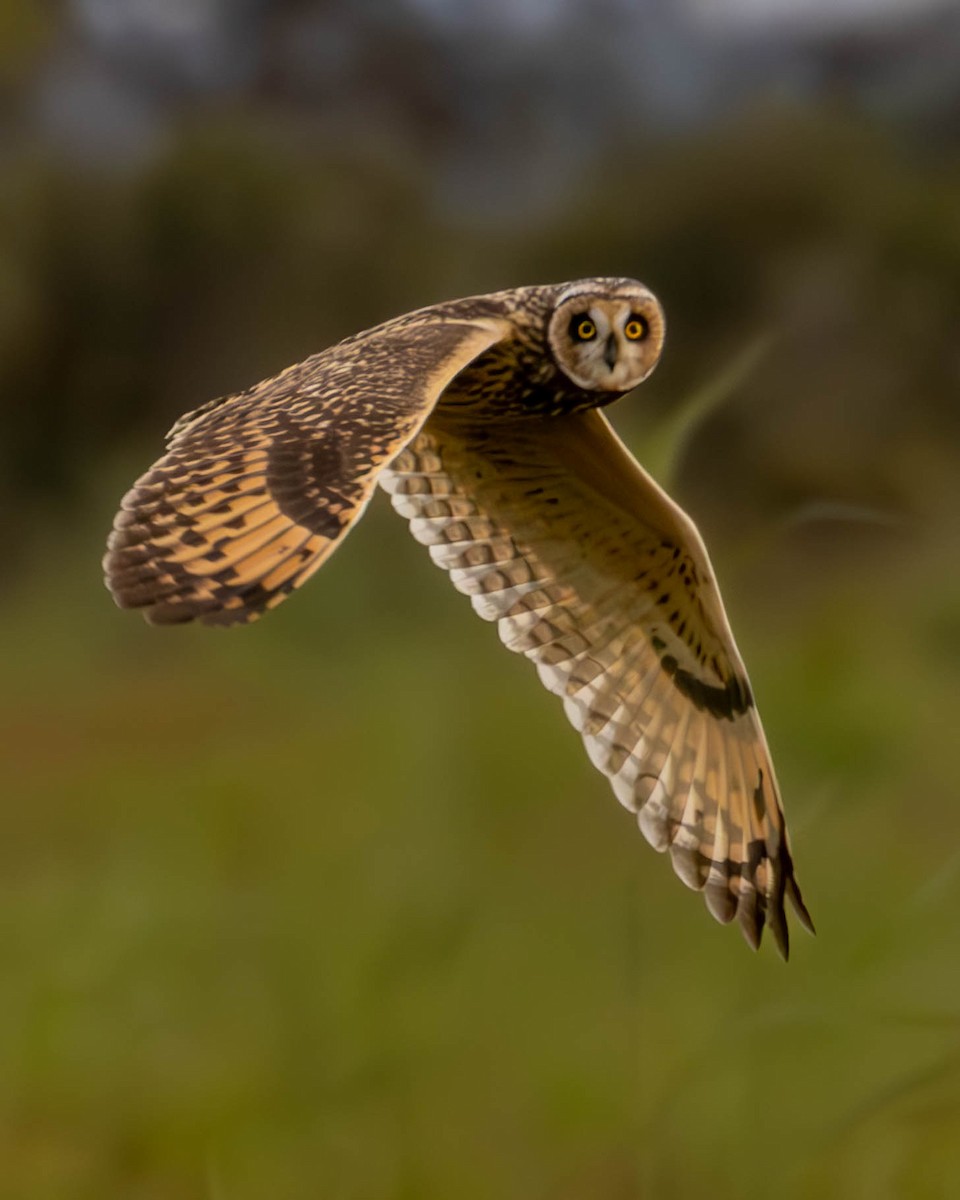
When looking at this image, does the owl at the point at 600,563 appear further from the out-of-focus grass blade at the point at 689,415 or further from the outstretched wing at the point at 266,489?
the out-of-focus grass blade at the point at 689,415

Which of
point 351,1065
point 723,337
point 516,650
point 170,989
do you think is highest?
point 723,337

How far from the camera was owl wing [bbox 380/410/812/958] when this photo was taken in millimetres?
1939

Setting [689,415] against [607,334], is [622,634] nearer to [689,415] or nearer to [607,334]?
[607,334]

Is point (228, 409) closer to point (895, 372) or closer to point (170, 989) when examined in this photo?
point (170, 989)

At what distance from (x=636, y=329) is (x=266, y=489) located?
20.8 inches

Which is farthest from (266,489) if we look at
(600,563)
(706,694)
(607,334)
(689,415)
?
(689,415)

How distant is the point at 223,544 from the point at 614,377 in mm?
581

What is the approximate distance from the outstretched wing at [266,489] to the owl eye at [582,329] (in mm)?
216

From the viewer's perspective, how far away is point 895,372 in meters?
3.86

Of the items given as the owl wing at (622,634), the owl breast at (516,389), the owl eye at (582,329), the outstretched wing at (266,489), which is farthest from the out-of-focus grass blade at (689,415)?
the outstretched wing at (266,489)

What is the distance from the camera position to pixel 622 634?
199 centimetres

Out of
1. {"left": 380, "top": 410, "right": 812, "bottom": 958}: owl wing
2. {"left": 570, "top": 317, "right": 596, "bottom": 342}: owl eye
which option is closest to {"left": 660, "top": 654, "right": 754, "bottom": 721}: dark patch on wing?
{"left": 380, "top": 410, "right": 812, "bottom": 958}: owl wing

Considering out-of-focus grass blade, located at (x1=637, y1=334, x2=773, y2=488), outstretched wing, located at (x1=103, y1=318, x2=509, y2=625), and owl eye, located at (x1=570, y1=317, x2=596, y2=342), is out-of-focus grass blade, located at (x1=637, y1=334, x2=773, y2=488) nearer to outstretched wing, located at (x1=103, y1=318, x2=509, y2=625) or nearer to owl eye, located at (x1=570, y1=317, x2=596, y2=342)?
owl eye, located at (x1=570, y1=317, x2=596, y2=342)

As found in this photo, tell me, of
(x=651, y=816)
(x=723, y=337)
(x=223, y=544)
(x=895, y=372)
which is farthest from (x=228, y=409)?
(x=895, y=372)
